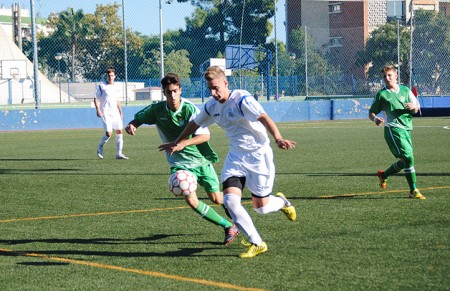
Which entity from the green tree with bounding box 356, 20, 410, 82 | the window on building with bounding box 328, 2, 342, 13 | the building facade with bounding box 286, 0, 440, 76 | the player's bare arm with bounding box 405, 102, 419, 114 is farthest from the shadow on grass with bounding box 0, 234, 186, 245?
the window on building with bounding box 328, 2, 342, 13

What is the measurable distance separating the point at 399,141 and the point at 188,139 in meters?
4.38

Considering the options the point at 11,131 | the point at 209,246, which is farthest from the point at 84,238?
the point at 11,131

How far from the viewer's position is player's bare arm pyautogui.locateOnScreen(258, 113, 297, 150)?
7.23 meters

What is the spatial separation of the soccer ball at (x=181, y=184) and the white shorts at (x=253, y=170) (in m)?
0.45

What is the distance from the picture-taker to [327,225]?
29.7ft

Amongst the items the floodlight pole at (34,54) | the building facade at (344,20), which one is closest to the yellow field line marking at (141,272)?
the floodlight pole at (34,54)

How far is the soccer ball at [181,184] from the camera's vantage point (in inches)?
313

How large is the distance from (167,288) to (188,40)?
160 feet

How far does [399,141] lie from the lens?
1177cm

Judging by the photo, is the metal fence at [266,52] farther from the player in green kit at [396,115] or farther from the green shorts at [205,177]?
the green shorts at [205,177]

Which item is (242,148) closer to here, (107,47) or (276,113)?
(276,113)

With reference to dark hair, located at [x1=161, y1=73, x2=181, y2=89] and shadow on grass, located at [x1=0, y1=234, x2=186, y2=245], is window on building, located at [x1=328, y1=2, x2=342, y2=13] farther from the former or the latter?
shadow on grass, located at [x1=0, y1=234, x2=186, y2=245]

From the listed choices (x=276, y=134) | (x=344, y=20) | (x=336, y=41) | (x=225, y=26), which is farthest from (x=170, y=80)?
(x=344, y=20)

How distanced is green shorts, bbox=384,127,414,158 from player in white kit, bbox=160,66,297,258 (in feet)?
14.2
